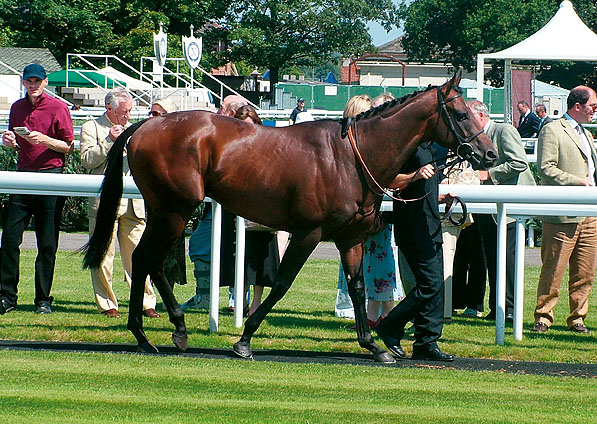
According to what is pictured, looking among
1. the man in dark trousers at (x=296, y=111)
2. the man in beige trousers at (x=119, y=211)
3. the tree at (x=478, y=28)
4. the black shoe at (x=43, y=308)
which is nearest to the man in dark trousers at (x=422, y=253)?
the man in beige trousers at (x=119, y=211)

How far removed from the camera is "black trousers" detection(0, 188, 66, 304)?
28.7 ft

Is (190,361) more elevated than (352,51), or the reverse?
(352,51)

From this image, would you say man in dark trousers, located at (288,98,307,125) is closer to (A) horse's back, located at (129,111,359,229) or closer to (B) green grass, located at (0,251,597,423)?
(B) green grass, located at (0,251,597,423)

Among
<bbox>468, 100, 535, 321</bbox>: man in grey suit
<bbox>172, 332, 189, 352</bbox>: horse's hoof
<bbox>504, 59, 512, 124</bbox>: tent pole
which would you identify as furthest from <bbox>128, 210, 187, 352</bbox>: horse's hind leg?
<bbox>504, 59, 512, 124</bbox>: tent pole

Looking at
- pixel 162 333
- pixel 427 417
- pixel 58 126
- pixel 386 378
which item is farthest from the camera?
pixel 58 126

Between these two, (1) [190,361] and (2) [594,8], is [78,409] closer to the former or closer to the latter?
(1) [190,361]

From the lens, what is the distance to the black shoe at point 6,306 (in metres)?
8.58

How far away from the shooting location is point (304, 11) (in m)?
72.5

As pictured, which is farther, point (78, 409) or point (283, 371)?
point (283, 371)

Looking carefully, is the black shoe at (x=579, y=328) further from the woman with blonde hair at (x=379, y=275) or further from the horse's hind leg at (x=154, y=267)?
the horse's hind leg at (x=154, y=267)

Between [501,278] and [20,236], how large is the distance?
13.0 ft

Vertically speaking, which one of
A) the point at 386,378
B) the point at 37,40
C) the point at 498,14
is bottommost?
the point at 386,378

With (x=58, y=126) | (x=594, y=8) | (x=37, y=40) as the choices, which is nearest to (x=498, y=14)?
(x=594, y=8)

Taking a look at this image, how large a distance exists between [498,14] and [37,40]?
1428 inches
